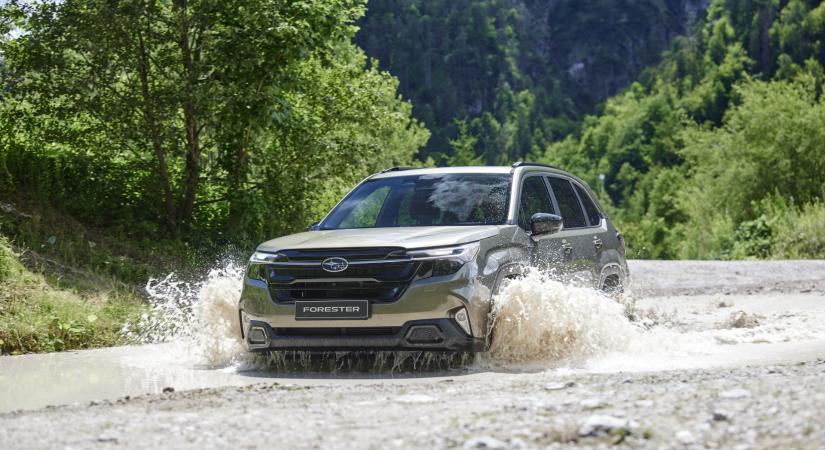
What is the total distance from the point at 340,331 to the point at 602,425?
10.5 ft

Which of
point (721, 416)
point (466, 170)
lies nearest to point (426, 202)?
point (466, 170)

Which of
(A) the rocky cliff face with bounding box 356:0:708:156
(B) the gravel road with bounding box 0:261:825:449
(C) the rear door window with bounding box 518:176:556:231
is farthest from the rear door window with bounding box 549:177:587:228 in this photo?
(A) the rocky cliff face with bounding box 356:0:708:156

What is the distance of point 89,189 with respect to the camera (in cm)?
1518

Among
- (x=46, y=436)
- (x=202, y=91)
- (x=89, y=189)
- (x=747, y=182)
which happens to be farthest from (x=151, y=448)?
(x=747, y=182)

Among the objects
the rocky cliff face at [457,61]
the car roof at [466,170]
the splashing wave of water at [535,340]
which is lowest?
the splashing wave of water at [535,340]

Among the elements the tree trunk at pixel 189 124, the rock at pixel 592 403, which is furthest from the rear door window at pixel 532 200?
the tree trunk at pixel 189 124

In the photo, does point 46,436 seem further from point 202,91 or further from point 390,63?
point 390,63

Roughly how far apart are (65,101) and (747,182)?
38.0 metres

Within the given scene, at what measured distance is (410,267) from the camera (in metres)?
7.40

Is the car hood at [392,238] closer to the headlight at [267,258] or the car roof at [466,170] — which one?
the headlight at [267,258]

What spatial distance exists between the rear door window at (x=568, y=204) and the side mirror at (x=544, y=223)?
2.77 ft

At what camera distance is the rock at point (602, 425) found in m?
4.58

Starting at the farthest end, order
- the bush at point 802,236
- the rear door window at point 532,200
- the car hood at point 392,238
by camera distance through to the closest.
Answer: the bush at point 802,236 → the rear door window at point 532,200 → the car hood at point 392,238

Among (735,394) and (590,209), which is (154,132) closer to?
(590,209)
